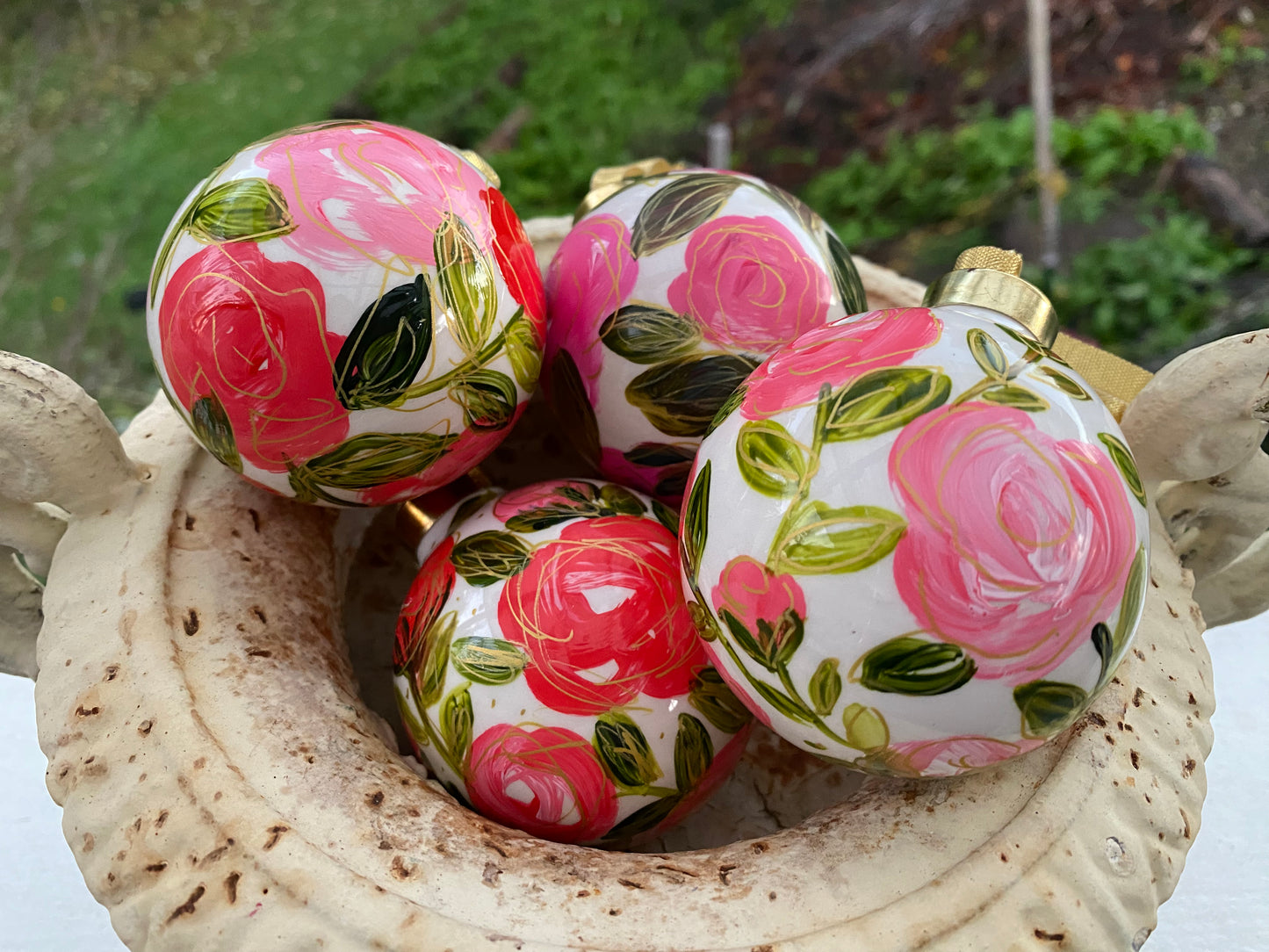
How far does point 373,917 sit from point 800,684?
305 millimetres

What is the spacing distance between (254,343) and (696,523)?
0.34m

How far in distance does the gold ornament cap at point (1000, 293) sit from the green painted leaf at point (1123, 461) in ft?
0.40

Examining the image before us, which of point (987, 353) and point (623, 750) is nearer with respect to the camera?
point (987, 353)

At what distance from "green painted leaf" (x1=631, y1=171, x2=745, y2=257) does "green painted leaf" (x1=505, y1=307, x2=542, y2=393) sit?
116 mm

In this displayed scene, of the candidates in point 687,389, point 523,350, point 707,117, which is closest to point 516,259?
point 523,350

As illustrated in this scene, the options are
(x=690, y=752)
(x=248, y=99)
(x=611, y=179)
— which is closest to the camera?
(x=690, y=752)

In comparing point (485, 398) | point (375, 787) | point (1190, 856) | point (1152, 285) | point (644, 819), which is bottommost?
point (1190, 856)

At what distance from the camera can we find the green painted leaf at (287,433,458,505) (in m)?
0.77

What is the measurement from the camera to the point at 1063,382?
645 millimetres

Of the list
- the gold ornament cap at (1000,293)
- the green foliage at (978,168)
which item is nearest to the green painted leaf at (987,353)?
the gold ornament cap at (1000,293)

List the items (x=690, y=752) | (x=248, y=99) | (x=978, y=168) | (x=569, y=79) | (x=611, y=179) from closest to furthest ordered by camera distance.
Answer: (x=690, y=752) < (x=611, y=179) < (x=978, y=168) < (x=248, y=99) < (x=569, y=79)

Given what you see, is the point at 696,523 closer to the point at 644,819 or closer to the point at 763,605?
the point at 763,605

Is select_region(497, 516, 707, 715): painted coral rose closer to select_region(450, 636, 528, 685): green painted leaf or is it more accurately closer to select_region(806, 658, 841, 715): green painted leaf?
select_region(450, 636, 528, 685): green painted leaf

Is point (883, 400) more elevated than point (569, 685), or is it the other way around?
point (883, 400)
